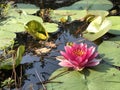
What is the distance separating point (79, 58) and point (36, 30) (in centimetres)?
73

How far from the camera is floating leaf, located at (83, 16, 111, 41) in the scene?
2123mm

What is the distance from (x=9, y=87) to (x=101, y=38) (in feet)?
2.87

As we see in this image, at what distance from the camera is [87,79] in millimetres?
1648

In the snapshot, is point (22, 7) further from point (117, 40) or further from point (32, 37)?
point (117, 40)

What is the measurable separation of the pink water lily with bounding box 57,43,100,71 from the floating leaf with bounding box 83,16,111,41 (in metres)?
0.36

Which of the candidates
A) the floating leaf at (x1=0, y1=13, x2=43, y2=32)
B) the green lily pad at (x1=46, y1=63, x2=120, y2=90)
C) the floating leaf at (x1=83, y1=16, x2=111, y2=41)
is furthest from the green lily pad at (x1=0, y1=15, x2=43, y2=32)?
the green lily pad at (x1=46, y1=63, x2=120, y2=90)

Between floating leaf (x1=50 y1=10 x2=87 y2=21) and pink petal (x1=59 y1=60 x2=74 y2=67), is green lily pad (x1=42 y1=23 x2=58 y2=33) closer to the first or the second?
floating leaf (x1=50 y1=10 x2=87 y2=21)

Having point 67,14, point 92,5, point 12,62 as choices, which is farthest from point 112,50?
point 92,5

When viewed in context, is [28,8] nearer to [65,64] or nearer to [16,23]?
[16,23]

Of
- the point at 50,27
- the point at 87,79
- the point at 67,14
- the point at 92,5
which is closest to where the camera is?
the point at 87,79

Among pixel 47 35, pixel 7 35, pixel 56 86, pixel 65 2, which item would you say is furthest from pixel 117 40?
pixel 65 2

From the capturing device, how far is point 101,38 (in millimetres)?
2225

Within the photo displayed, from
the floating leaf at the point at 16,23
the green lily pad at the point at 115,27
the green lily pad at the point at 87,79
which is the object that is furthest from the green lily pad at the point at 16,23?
the green lily pad at the point at 87,79

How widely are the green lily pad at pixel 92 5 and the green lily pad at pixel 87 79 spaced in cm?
106
